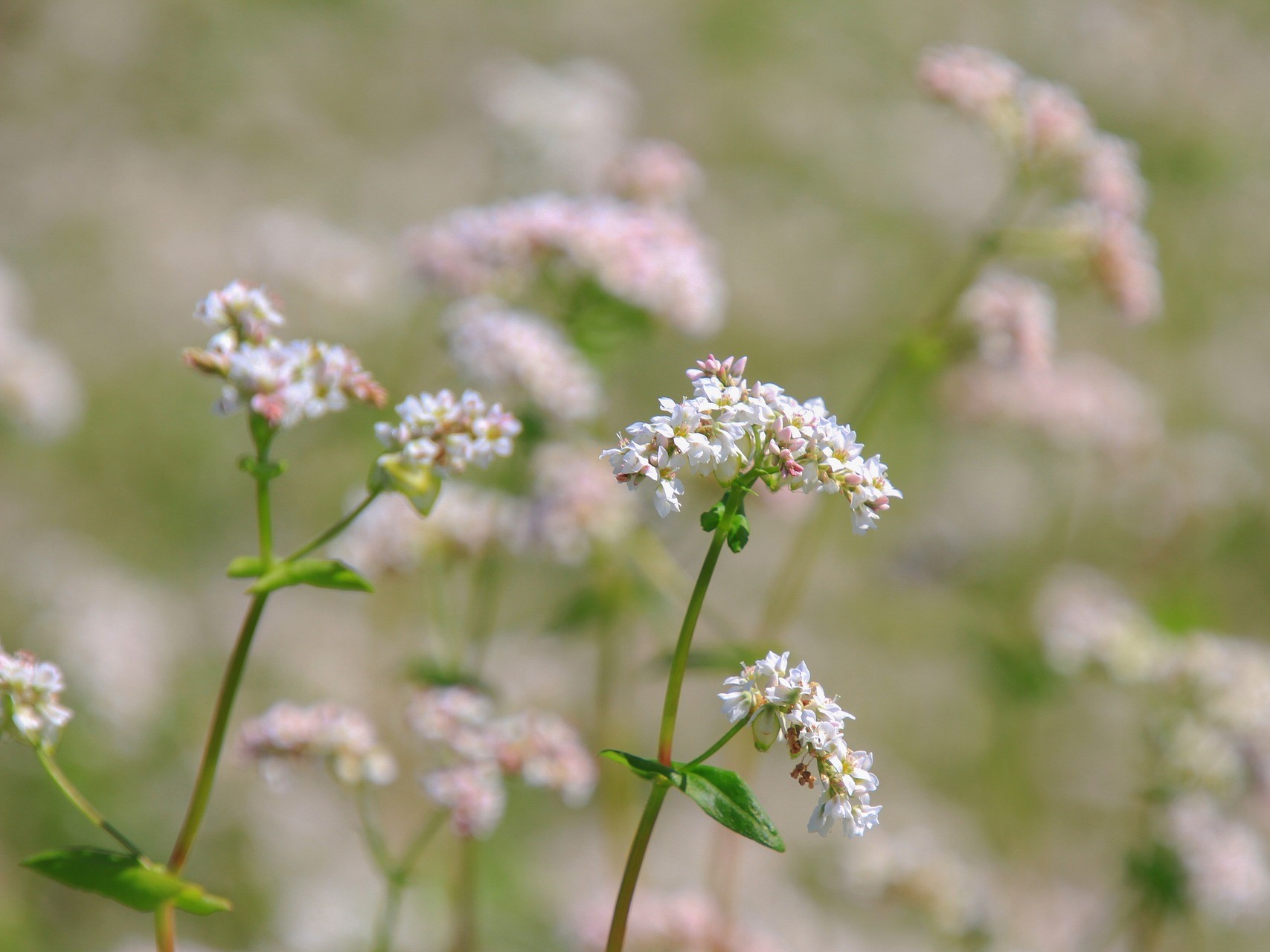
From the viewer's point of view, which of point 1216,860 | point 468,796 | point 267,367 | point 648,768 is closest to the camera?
point 648,768

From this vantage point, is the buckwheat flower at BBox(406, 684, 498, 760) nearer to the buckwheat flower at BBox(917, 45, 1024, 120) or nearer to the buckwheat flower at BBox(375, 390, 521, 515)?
the buckwheat flower at BBox(375, 390, 521, 515)

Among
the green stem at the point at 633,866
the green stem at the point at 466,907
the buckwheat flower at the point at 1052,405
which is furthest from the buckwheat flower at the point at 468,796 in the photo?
the buckwheat flower at the point at 1052,405

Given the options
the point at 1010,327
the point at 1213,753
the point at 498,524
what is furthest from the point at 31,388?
the point at 1213,753

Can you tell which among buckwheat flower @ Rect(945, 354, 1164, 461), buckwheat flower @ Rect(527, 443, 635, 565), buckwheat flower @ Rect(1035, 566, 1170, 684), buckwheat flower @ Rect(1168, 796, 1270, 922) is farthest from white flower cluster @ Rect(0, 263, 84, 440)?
buckwheat flower @ Rect(1168, 796, 1270, 922)

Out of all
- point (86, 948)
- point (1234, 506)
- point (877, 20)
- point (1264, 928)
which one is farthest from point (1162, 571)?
point (877, 20)

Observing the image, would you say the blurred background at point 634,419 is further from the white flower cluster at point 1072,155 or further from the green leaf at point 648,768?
the green leaf at point 648,768

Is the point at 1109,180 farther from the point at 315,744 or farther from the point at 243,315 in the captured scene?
the point at 315,744

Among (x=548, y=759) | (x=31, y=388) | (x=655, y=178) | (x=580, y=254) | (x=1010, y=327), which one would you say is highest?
(x=655, y=178)
